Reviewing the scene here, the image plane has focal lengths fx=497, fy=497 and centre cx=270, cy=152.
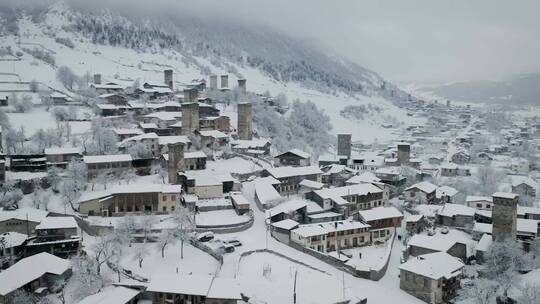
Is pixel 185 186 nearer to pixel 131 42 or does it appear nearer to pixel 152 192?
pixel 152 192

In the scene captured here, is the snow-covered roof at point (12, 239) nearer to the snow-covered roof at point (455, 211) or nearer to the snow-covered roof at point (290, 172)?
the snow-covered roof at point (290, 172)

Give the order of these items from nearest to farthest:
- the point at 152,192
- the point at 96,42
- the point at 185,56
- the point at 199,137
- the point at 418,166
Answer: the point at 152,192, the point at 199,137, the point at 418,166, the point at 96,42, the point at 185,56

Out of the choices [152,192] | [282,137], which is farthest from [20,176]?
[282,137]

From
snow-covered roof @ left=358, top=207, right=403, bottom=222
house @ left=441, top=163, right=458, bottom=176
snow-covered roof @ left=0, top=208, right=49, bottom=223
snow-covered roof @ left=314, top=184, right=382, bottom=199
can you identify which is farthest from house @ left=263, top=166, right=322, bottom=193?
house @ left=441, top=163, right=458, bottom=176

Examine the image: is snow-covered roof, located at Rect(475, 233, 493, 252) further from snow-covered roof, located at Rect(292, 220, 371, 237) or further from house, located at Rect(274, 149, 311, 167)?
house, located at Rect(274, 149, 311, 167)

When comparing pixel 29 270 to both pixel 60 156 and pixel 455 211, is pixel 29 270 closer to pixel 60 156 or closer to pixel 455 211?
pixel 60 156

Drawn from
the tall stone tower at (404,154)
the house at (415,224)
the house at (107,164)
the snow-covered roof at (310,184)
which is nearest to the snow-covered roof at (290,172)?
the snow-covered roof at (310,184)

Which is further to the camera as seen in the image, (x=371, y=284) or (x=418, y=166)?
(x=418, y=166)
